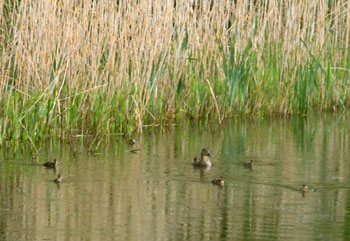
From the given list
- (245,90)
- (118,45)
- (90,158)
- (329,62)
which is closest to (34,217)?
(90,158)

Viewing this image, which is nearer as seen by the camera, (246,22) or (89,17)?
(89,17)

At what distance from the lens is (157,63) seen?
11.2 meters

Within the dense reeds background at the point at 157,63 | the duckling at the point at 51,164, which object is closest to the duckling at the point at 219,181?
the duckling at the point at 51,164

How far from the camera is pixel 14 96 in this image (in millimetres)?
9734

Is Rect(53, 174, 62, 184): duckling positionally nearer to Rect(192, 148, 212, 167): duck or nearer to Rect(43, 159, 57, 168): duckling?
Rect(43, 159, 57, 168): duckling

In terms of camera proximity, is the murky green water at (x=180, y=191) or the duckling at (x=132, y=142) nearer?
the murky green water at (x=180, y=191)

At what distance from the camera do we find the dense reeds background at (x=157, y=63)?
32.5ft

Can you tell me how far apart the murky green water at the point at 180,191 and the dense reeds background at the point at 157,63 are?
0.45 metres

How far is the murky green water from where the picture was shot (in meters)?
6.11

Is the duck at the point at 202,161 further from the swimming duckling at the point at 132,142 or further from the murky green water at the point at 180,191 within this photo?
the swimming duckling at the point at 132,142

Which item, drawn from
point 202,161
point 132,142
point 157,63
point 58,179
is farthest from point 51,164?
point 157,63

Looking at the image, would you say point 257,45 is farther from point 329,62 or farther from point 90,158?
point 90,158

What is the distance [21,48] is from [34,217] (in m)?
3.79

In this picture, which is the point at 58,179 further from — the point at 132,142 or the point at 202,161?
the point at 132,142
